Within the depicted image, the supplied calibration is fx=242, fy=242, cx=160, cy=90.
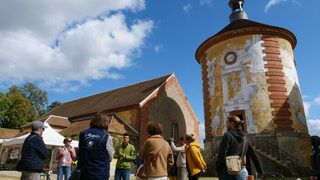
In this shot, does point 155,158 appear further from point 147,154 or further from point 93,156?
point 93,156

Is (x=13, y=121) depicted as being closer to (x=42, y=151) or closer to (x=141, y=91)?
(x=141, y=91)

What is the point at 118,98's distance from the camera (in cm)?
2769

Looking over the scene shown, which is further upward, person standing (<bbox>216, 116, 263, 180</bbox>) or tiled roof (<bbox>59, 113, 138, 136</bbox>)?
tiled roof (<bbox>59, 113, 138, 136</bbox>)

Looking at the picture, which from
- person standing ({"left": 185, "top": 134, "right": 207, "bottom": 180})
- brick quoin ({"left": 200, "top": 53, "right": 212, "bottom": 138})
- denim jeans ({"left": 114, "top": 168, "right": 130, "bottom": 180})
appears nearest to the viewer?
person standing ({"left": 185, "top": 134, "right": 207, "bottom": 180})

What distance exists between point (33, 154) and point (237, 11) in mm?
22282

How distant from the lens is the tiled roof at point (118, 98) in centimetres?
2534

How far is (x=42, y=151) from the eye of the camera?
463 cm

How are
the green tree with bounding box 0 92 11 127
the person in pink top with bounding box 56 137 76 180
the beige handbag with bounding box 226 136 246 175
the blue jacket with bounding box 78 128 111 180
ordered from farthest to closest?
1. the green tree with bounding box 0 92 11 127
2. the person in pink top with bounding box 56 137 76 180
3. the beige handbag with bounding box 226 136 246 175
4. the blue jacket with bounding box 78 128 111 180

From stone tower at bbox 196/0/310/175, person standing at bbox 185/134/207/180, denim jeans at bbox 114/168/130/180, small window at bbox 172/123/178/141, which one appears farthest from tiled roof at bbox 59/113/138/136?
person standing at bbox 185/134/207/180

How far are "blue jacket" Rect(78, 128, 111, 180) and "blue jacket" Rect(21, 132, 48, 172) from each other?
4.71 feet

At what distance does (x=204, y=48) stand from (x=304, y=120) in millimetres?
9093

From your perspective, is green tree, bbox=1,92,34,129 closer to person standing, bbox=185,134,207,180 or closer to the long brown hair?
person standing, bbox=185,134,207,180

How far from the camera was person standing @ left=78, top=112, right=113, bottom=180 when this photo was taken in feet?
11.5

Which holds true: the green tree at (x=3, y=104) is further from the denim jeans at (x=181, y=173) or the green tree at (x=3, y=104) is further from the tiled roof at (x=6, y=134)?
the denim jeans at (x=181, y=173)
